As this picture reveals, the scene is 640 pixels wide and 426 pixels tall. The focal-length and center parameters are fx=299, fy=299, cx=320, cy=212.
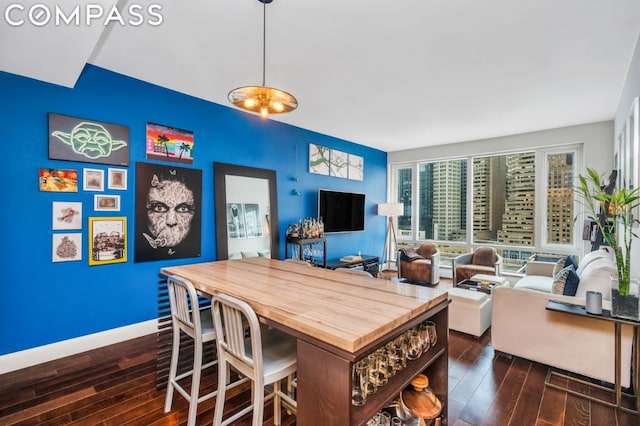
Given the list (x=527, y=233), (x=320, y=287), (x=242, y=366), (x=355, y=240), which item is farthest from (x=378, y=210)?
(x=242, y=366)

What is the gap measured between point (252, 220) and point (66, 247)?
198 cm

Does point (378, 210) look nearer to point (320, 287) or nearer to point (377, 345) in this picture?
point (320, 287)

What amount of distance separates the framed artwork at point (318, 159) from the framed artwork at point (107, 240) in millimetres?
2887

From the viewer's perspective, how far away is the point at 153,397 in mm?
2143

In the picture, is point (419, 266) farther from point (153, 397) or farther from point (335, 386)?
point (335, 386)

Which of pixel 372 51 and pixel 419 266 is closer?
pixel 372 51

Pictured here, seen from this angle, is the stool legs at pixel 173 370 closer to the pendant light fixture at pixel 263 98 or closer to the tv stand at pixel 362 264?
the pendant light fixture at pixel 263 98

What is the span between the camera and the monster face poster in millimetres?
3166

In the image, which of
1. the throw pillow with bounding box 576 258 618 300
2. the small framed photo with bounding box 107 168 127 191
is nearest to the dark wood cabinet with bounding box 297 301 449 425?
the throw pillow with bounding box 576 258 618 300

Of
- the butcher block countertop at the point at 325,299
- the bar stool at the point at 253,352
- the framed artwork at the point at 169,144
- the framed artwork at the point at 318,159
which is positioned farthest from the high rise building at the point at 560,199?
the framed artwork at the point at 169,144

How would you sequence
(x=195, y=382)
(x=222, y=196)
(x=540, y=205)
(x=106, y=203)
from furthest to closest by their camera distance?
1. (x=540, y=205)
2. (x=222, y=196)
3. (x=106, y=203)
4. (x=195, y=382)

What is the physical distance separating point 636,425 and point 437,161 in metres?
5.01

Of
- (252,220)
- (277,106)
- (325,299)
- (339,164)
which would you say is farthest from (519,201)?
(325,299)

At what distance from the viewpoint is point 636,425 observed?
74.4 inches
